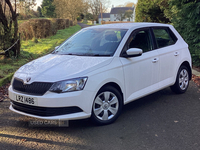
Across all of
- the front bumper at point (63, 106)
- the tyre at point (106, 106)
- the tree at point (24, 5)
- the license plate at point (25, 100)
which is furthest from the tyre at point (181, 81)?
the tree at point (24, 5)

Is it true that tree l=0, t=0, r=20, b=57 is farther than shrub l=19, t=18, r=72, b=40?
No

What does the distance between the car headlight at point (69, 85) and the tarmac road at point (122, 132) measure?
783mm

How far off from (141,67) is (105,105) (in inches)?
46.2

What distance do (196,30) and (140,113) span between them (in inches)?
244

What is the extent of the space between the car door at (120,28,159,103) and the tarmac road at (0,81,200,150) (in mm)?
492

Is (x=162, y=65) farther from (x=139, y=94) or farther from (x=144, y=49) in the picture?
(x=139, y=94)

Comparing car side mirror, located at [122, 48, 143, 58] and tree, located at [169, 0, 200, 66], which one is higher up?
tree, located at [169, 0, 200, 66]

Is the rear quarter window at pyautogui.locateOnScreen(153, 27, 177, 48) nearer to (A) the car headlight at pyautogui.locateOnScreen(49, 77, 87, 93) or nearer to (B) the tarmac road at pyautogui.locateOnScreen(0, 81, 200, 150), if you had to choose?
(B) the tarmac road at pyautogui.locateOnScreen(0, 81, 200, 150)

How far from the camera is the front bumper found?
3.46 meters

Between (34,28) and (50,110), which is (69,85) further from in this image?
(34,28)

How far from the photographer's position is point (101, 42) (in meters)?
4.66

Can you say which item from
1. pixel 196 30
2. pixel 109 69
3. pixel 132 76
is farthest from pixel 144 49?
pixel 196 30

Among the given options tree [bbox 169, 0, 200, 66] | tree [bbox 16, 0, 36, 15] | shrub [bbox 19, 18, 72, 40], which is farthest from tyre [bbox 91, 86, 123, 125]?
shrub [bbox 19, 18, 72, 40]

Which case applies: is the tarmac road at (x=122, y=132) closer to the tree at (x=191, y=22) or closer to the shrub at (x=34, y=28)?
the tree at (x=191, y=22)
